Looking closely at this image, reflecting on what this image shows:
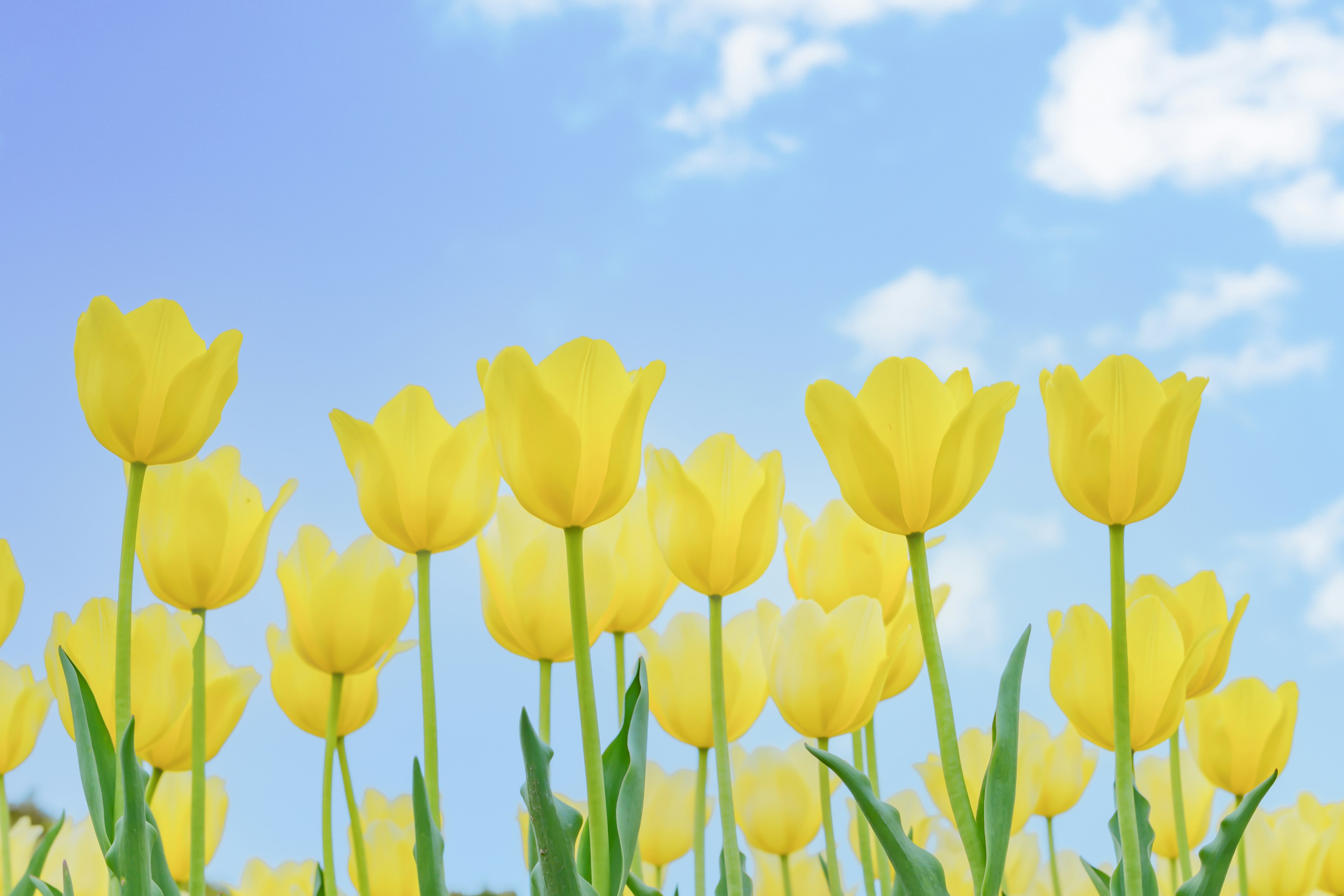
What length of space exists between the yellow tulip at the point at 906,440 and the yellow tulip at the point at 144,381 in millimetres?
683

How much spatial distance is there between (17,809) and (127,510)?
4235mm

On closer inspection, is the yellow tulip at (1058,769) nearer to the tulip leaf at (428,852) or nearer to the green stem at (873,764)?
the green stem at (873,764)

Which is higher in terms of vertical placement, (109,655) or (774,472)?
(774,472)

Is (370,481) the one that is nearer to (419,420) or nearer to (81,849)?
(419,420)

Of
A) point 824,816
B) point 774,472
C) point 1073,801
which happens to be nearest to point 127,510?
point 774,472

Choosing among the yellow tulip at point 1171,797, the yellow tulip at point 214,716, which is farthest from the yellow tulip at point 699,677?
the yellow tulip at point 1171,797

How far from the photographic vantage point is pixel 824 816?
1.48m

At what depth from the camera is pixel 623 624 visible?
1.41 m

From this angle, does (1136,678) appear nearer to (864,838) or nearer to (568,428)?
(864,838)

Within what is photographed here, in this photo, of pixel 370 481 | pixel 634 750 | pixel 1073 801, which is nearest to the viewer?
pixel 634 750

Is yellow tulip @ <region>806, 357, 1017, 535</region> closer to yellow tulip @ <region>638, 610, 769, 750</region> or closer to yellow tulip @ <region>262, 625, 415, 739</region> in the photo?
Answer: yellow tulip @ <region>638, 610, 769, 750</region>

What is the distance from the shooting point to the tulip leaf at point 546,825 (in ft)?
2.91

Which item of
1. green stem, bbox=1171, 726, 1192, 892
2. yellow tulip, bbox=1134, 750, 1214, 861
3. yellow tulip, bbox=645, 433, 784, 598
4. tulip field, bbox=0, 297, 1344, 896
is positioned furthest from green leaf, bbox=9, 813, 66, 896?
yellow tulip, bbox=1134, 750, 1214, 861

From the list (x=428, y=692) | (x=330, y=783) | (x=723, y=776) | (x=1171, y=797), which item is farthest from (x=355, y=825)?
(x=1171, y=797)
